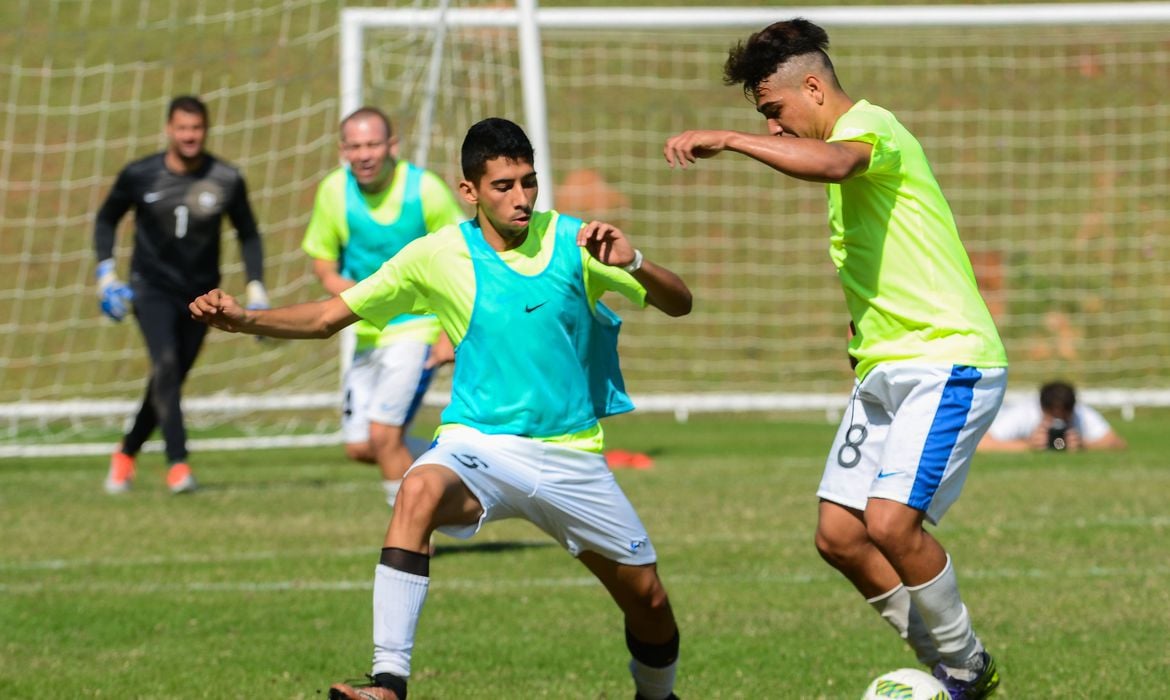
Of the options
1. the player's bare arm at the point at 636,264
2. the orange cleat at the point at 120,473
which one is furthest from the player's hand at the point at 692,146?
the orange cleat at the point at 120,473

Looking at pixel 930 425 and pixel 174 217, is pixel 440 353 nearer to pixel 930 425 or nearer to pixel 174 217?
pixel 174 217

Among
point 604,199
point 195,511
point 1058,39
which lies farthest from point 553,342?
point 604,199

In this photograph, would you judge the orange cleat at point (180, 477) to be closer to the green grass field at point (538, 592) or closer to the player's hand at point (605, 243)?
the green grass field at point (538, 592)

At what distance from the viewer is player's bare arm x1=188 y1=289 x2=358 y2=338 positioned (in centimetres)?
539

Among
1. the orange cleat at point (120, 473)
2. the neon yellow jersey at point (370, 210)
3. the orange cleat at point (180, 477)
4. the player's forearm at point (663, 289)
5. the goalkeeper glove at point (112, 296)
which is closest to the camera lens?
the player's forearm at point (663, 289)

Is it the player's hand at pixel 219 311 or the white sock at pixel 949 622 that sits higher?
the player's hand at pixel 219 311

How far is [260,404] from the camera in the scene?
14.1 metres

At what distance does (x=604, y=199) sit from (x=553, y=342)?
612 inches

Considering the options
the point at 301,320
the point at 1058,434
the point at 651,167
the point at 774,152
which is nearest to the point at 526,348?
the point at 301,320

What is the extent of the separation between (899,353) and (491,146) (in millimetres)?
1410

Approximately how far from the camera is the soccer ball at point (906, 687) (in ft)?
16.9

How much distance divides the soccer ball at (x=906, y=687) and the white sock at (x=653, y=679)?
663 millimetres

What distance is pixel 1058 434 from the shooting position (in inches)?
547

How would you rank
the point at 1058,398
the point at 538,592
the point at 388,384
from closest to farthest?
the point at 538,592, the point at 388,384, the point at 1058,398
